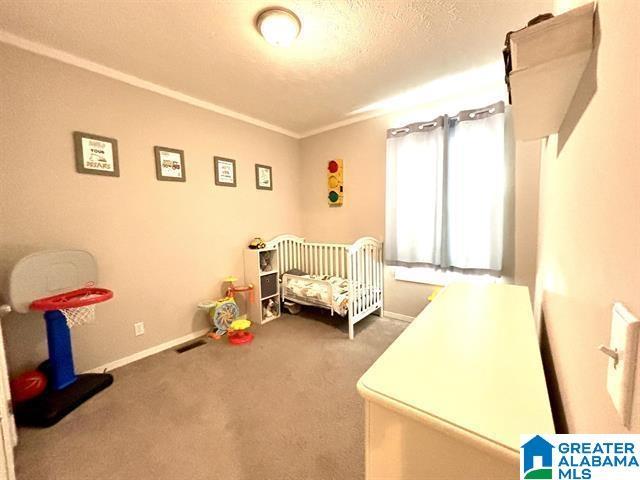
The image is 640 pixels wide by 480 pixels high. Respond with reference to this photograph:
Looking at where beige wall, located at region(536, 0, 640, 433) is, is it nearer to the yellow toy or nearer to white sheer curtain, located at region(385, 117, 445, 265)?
white sheer curtain, located at region(385, 117, 445, 265)

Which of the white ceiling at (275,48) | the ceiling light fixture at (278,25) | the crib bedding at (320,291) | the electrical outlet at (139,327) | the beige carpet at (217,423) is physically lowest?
the beige carpet at (217,423)

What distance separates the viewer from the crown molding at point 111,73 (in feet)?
5.36

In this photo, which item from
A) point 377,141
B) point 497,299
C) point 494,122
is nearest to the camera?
point 497,299

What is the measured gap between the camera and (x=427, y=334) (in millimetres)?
839

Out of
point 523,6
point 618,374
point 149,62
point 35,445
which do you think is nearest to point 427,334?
point 618,374

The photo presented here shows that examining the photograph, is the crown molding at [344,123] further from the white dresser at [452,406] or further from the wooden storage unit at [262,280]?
the white dresser at [452,406]

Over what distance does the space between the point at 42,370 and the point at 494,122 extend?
3.88 metres

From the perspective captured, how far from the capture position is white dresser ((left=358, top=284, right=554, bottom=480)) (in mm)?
468

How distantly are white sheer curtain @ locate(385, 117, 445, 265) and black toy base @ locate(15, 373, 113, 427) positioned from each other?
2728 mm

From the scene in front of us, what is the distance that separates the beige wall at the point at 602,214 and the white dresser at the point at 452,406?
0.09 metres

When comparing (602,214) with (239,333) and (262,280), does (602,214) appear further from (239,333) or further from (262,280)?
(262,280)

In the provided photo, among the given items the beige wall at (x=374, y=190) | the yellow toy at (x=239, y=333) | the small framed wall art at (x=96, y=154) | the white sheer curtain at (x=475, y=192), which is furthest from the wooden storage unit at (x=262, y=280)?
the white sheer curtain at (x=475, y=192)

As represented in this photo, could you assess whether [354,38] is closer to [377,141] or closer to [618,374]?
[377,141]

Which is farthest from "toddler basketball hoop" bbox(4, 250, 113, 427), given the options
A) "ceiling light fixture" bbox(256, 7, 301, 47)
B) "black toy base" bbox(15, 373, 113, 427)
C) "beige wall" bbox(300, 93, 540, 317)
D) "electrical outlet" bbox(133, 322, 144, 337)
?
"beige wall" bbox(300, 93, 540, 317)
